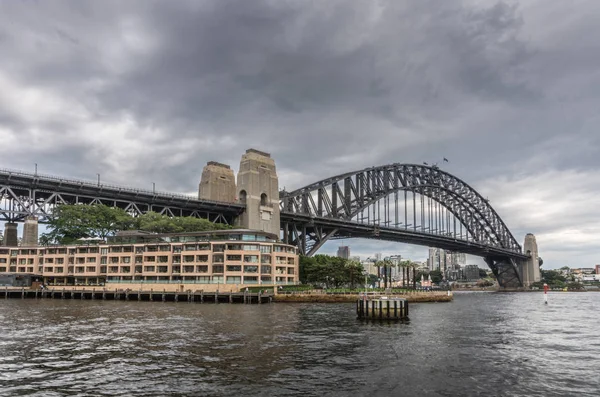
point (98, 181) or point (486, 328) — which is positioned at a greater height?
point (98, 181)

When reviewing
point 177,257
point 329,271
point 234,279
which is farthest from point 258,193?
point 234,279

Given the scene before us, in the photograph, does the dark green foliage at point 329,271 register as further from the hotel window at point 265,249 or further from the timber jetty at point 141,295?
the timber jetty at point 141,295

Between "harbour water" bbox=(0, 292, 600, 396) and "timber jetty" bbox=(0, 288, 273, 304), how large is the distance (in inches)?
1475

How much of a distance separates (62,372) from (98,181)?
403ft

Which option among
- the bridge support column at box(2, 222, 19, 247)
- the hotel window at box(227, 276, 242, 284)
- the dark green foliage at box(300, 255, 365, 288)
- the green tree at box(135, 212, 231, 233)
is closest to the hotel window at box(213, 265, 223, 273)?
the hotel window at box(227, 276, 242, 284)

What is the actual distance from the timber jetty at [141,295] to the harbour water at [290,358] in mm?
37472

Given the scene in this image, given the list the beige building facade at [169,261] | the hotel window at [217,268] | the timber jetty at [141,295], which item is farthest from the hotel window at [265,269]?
the timber jetty at [141,295]

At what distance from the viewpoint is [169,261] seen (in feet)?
389

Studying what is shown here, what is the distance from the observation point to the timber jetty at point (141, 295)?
102m

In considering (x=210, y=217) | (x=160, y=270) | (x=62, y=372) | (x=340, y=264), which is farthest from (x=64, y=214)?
(x=62, y=372)

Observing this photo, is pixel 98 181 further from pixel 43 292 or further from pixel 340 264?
pixel 340 264

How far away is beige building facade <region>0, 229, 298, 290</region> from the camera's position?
11194 cm

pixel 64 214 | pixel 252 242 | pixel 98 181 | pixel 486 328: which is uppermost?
pixel 98 181

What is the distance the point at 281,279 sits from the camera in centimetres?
11931
